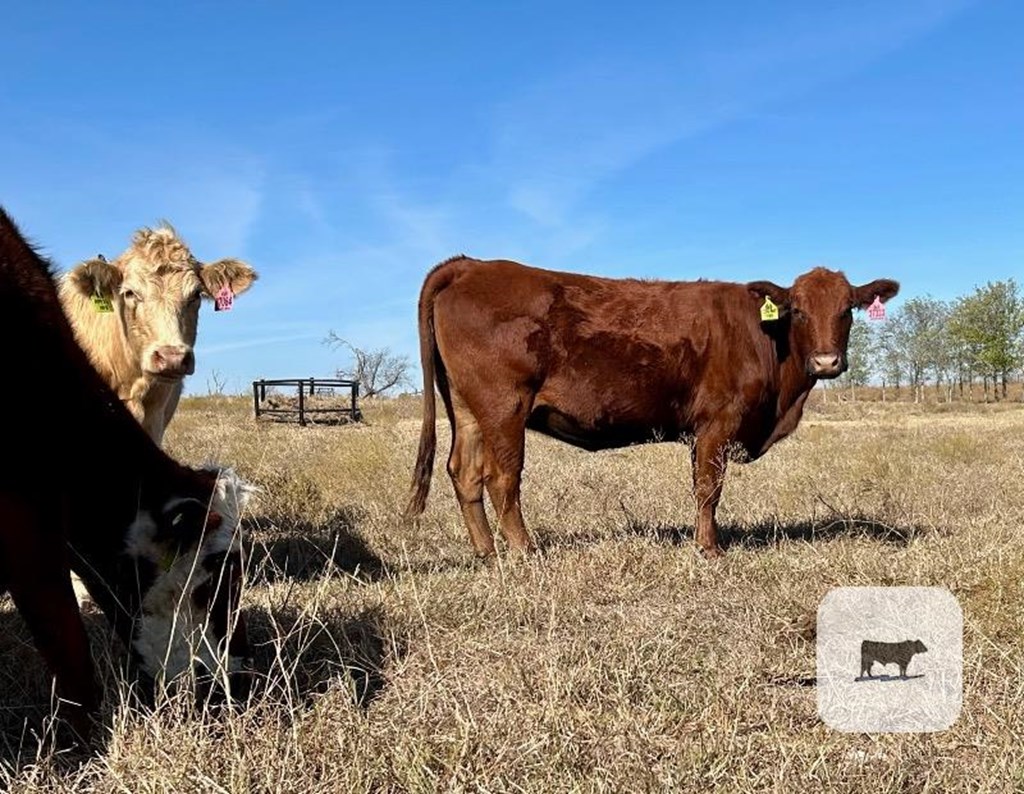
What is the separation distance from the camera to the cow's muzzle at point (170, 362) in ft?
16.9

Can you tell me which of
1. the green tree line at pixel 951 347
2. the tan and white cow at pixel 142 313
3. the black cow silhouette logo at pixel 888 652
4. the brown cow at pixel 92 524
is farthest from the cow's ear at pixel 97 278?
the green tree line at pixel 951 347

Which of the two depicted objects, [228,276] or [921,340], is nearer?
[228,276]

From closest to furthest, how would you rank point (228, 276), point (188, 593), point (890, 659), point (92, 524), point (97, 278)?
point (188, 593) → point (92, 524) → point (890, 659) → point (97, 278) → point (228, 276)

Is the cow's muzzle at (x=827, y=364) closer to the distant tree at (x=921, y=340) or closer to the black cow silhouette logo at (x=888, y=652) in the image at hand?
the black cow silhouette logo at (x=888, y=652)

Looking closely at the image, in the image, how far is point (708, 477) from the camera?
6.37 meters

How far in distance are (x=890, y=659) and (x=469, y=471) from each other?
374 centimetres

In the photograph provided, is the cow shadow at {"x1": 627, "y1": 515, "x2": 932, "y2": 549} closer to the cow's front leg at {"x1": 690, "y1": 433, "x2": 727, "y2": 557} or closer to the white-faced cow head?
the cow's front leg at {"x1": 690, "y1": 433, "x2": 727, "y2": 557}

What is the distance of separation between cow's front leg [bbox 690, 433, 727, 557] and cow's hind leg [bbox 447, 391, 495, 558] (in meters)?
1.53

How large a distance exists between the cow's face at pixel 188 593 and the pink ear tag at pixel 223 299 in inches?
137

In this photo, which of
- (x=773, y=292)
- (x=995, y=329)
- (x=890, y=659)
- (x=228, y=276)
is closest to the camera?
(x=890, y=659)

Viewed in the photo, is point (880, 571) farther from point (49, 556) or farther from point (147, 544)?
point (49, 556)

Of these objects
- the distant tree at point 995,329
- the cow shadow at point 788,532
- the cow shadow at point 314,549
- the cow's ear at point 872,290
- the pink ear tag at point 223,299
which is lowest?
the cow shadow at point 314,549

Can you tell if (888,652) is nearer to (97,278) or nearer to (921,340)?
(97,278)

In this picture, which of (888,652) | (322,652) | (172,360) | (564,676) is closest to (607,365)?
(172,360)
